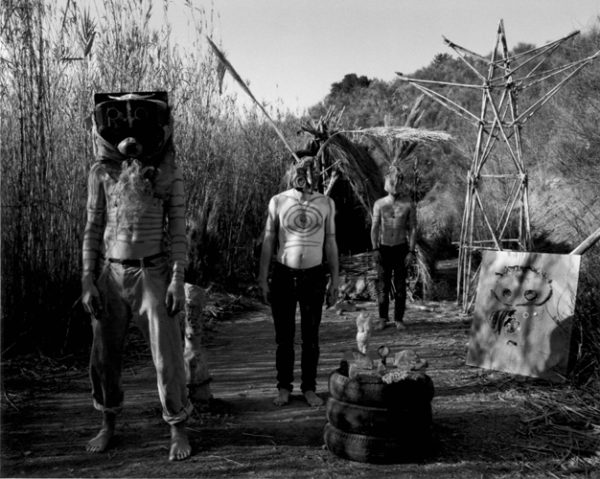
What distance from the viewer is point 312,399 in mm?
4508

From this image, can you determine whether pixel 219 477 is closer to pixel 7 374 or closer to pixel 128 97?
pixel 128 97

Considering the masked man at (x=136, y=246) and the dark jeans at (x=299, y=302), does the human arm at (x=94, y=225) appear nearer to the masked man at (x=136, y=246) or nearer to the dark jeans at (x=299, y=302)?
the masked man at (x=136, y=246)

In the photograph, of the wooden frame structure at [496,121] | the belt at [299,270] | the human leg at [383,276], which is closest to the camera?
the belt at [299,270]

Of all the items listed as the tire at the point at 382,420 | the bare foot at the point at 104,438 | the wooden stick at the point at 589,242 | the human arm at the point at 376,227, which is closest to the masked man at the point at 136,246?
the bare foot at the point at 104,438

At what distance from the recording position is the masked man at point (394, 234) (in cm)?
718

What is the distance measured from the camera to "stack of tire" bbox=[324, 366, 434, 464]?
3500mm

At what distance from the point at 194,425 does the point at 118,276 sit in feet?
4.11

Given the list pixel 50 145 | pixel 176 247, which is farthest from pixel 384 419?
pixel 50 145

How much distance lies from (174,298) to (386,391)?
1.25 metres

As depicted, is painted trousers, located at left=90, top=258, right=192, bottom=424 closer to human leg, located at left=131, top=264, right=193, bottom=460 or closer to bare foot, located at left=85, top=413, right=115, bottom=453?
human leg, located at left=131, top=264, right=193, bottom=460

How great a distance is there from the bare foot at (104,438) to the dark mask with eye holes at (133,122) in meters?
1.53

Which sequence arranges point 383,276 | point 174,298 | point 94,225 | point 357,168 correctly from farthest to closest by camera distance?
point 357,168 < point 383,276 < point 94,225 < point 174,298

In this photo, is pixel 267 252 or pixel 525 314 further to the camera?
pixel 525 314

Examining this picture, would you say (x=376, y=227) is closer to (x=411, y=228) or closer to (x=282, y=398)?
(x=411, y=228)
